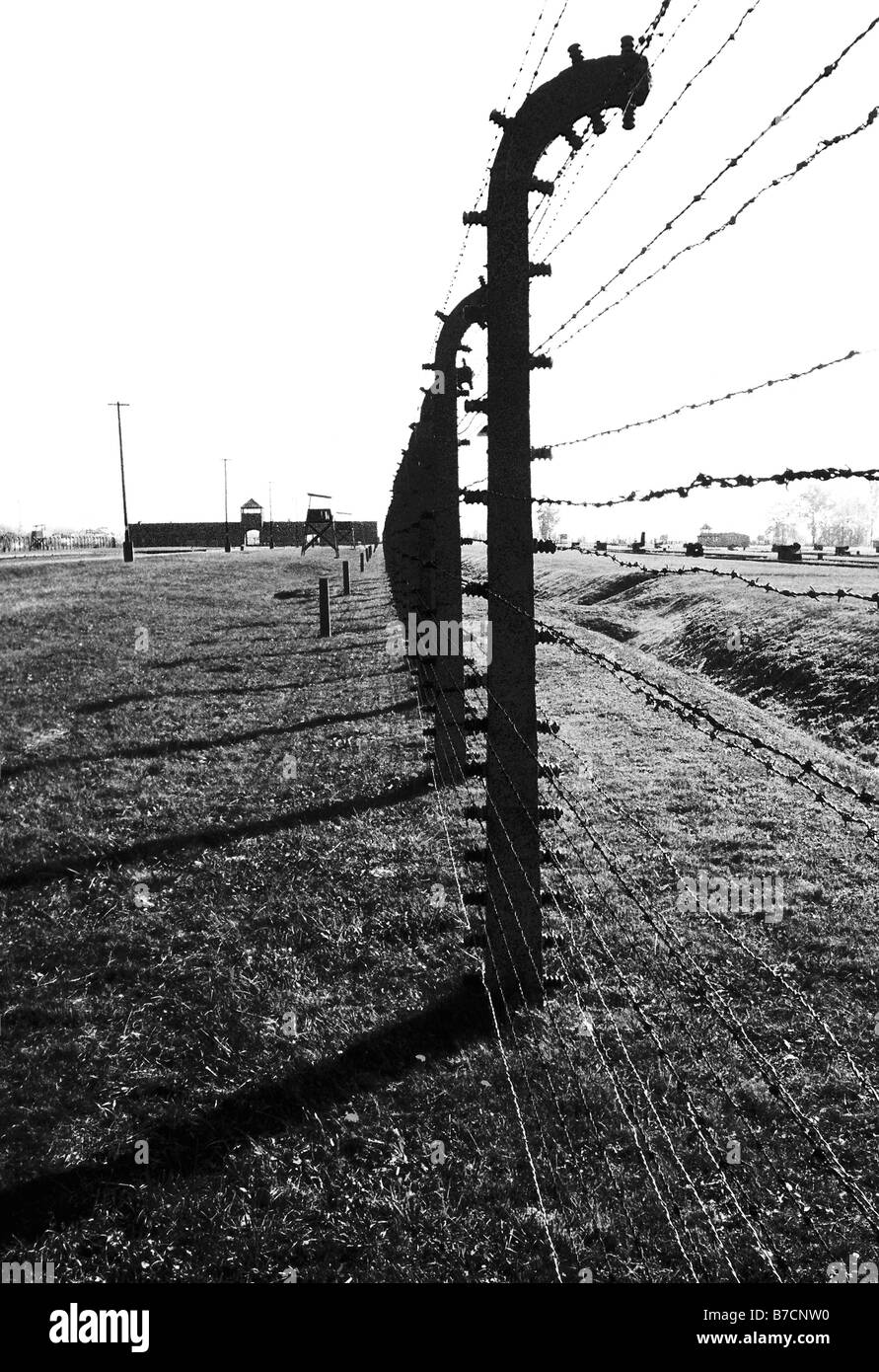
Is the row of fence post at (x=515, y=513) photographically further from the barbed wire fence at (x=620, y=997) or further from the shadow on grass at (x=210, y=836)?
the shadow on grass at (x=210, y=836)

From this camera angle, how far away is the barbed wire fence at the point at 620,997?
10.5ft

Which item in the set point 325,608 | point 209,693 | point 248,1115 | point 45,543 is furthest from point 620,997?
point 45,543

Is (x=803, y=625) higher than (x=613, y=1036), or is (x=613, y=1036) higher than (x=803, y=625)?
(x=803, y=625)

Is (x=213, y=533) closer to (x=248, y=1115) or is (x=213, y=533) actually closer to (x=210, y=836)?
(x=210, y=836)

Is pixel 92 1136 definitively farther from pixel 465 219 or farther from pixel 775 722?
pixel 775 722

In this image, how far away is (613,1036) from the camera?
4.47 meters

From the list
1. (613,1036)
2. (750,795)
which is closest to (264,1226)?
(613,1036)

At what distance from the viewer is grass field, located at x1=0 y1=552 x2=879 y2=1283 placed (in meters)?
3.28

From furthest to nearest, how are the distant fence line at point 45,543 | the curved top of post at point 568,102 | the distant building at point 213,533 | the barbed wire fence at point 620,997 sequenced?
the distant building at point 213,533, the distant fence line at point 45,543, the curved top of post at point 568,102, the barbed wire fence at point 620,997

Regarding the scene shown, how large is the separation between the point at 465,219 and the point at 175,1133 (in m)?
4.56

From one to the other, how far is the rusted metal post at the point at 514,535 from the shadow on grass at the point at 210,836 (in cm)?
298

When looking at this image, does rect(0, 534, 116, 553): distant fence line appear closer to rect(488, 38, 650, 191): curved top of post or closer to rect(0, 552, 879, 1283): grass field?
rect(0, 552, 879, 1283): grass field

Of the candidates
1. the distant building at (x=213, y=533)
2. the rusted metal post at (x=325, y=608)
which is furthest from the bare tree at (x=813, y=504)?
the rusted metal post at (x=325, y=608)

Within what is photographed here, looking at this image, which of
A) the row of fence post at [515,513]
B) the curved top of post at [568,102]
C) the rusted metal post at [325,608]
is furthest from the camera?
the rusted metal post at [325,608]
